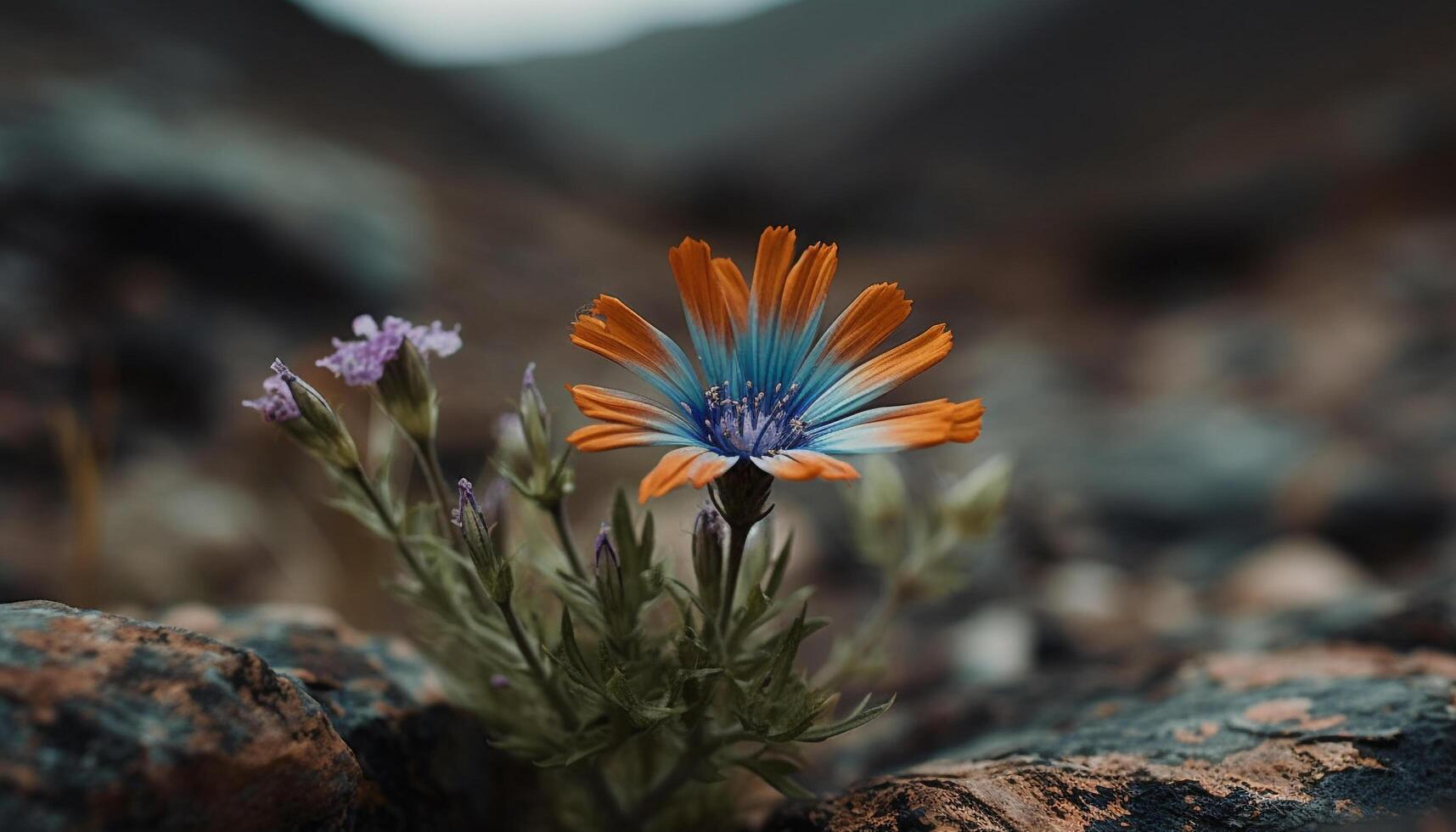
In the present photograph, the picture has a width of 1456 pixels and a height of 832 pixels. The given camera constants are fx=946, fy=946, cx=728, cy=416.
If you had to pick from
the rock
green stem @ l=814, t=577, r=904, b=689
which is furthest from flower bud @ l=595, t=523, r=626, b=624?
the rock

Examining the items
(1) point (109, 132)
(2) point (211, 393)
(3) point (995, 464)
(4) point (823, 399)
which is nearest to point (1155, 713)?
(3) point (995, 464)

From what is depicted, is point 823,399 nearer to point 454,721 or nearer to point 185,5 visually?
point 454,721

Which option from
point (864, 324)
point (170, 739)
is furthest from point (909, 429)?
point (170, 739)

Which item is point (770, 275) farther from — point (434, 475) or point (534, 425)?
point (434, 475)

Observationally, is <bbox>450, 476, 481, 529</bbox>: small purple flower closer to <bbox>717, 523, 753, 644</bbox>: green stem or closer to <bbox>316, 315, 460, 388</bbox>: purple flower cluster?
<bbox>316, 315, 460, 388</bbox>: purple flower cluster

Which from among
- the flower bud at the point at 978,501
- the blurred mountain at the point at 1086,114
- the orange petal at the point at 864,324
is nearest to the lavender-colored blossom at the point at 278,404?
the orange petal at the point at 864,324

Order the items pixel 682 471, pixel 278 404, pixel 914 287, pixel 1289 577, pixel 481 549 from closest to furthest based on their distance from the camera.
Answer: pixel 682 471 < pixel 481 549 < pixel 278 404 < pixel 1289 577 < pixel 914 287

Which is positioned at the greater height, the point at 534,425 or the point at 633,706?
the point at 534,425
